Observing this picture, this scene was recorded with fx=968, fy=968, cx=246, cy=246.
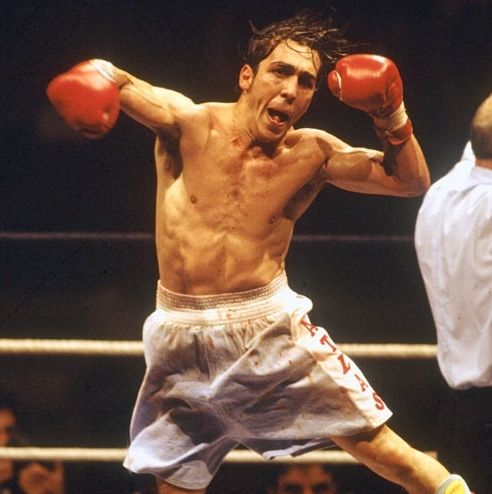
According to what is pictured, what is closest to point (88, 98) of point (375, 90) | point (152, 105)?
point (152, 105)

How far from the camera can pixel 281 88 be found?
1516 millimetres

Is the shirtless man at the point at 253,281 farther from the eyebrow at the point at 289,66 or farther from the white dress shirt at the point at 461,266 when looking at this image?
the white dress shirt at the point at 461,266

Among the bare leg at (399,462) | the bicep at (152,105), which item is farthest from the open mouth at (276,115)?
the bare leg at (399,462)

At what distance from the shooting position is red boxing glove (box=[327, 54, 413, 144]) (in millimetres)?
1445

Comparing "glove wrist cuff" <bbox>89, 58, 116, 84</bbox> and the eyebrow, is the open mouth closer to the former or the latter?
the eyebrow

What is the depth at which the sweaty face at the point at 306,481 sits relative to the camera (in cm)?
192

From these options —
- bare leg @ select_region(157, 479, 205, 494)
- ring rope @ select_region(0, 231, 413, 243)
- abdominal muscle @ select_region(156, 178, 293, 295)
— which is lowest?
bare leg @ select_region(157, 479, 205, 494)

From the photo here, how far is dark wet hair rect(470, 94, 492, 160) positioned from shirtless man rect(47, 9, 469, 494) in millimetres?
214

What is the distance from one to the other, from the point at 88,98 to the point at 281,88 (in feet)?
1.01

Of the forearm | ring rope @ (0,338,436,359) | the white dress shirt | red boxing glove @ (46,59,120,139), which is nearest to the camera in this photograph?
red boxing glove @ (46,59,120,139)

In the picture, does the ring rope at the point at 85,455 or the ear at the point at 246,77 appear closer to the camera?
the ear at the point at 246,77

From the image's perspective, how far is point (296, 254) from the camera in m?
2.03

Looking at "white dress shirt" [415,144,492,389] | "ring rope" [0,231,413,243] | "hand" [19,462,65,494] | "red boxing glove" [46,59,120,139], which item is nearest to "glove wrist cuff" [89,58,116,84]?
"red boxing glove" [46,59,120,139]

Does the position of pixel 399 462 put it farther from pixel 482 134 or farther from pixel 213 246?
pixel 482 134
